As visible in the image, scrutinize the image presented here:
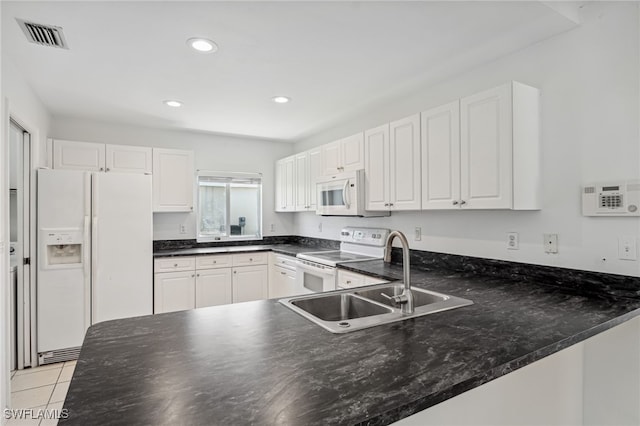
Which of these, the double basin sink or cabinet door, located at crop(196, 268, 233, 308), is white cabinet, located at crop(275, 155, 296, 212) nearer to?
cabinet door, located at crop(196, 268, 233, 308)

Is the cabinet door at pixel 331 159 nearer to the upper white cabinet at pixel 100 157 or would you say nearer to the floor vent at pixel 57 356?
the upper white cabinet at pixel 100 157

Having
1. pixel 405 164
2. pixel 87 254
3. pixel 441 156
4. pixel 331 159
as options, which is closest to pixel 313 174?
pixel 331 159

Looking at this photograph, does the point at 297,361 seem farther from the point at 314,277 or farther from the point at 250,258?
the point at 250,258

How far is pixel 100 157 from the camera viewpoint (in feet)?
12.4

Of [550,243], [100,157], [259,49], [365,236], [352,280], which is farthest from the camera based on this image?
[100,157]

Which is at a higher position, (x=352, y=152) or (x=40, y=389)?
(x=352, y=152)

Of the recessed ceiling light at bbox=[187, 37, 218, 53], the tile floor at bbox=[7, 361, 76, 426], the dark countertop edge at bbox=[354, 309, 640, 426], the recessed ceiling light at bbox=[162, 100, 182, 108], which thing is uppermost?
the recessed ceiling light at bbox=[162, 100, 182, 108]

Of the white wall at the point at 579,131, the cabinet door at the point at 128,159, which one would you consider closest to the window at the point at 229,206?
the cabinet door at the point at 128,159

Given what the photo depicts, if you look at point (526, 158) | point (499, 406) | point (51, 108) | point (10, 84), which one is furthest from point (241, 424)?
point (51, 108)

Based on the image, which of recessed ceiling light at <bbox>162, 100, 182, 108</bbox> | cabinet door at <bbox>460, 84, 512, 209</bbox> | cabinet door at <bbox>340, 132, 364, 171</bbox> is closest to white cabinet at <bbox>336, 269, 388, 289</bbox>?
cabinet door at <bbox>460, 84, 512, 209</bbox>

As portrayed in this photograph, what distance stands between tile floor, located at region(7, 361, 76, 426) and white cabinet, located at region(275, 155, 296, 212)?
2.85 m

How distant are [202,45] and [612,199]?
2.55 metres

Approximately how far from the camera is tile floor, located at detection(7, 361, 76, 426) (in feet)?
7.97

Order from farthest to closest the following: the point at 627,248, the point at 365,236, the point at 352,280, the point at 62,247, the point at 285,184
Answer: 1. the point at 285,184
2. the point at 365,236
3. the point at 62,247
4. the point at 352,280
5. the point at 627,248
